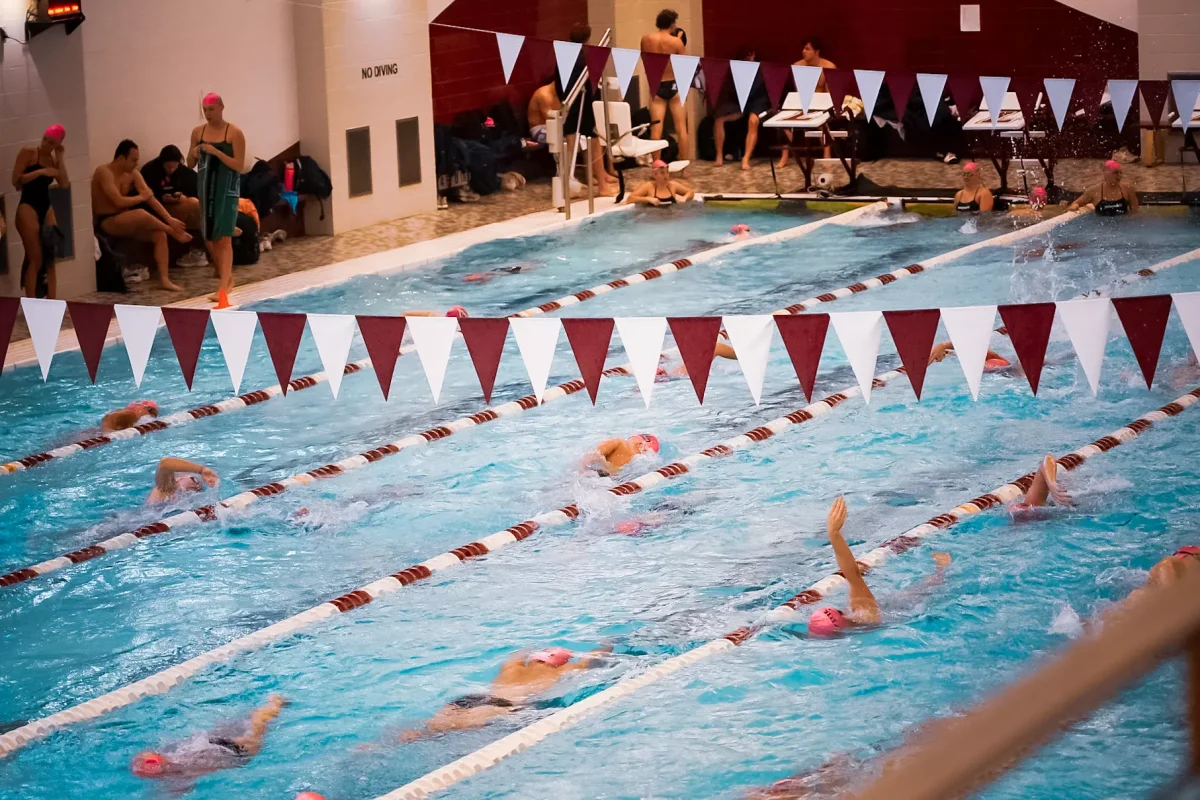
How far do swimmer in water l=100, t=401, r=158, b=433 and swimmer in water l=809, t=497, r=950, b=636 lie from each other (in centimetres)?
459

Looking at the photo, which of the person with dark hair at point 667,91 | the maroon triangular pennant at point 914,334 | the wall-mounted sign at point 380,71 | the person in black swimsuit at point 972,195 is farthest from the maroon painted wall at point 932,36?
the maroon triangular pennant at point 914,334

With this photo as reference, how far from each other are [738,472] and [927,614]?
1.92 m

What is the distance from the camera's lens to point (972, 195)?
545 inches

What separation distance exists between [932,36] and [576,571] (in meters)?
11.3

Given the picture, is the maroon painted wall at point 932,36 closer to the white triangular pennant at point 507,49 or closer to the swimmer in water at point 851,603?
the white triangular pennant at point 507,49

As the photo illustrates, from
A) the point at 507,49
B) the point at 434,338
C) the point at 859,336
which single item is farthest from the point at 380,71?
the point at 859,336

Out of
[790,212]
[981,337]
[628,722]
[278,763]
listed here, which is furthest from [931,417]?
[790,212]

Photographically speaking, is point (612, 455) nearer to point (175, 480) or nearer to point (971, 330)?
point (175, 480)

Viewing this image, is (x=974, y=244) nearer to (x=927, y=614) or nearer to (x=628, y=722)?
(x=927, y=614)

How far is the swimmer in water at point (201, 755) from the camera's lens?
215 inches

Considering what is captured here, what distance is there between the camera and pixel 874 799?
42.7 inches

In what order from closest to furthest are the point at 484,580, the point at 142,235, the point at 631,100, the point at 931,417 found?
1. the point at 484,580
2. the point at 931,417
3. the point at 142,235
4. the point at 631,100

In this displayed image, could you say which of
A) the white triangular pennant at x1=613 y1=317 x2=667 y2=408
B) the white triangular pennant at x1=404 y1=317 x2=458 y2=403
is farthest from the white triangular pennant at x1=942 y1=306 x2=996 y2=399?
the white triangular pennant at x1=404 y1=317 x2=458 y2=403

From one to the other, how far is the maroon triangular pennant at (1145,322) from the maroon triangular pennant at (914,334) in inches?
28.6
